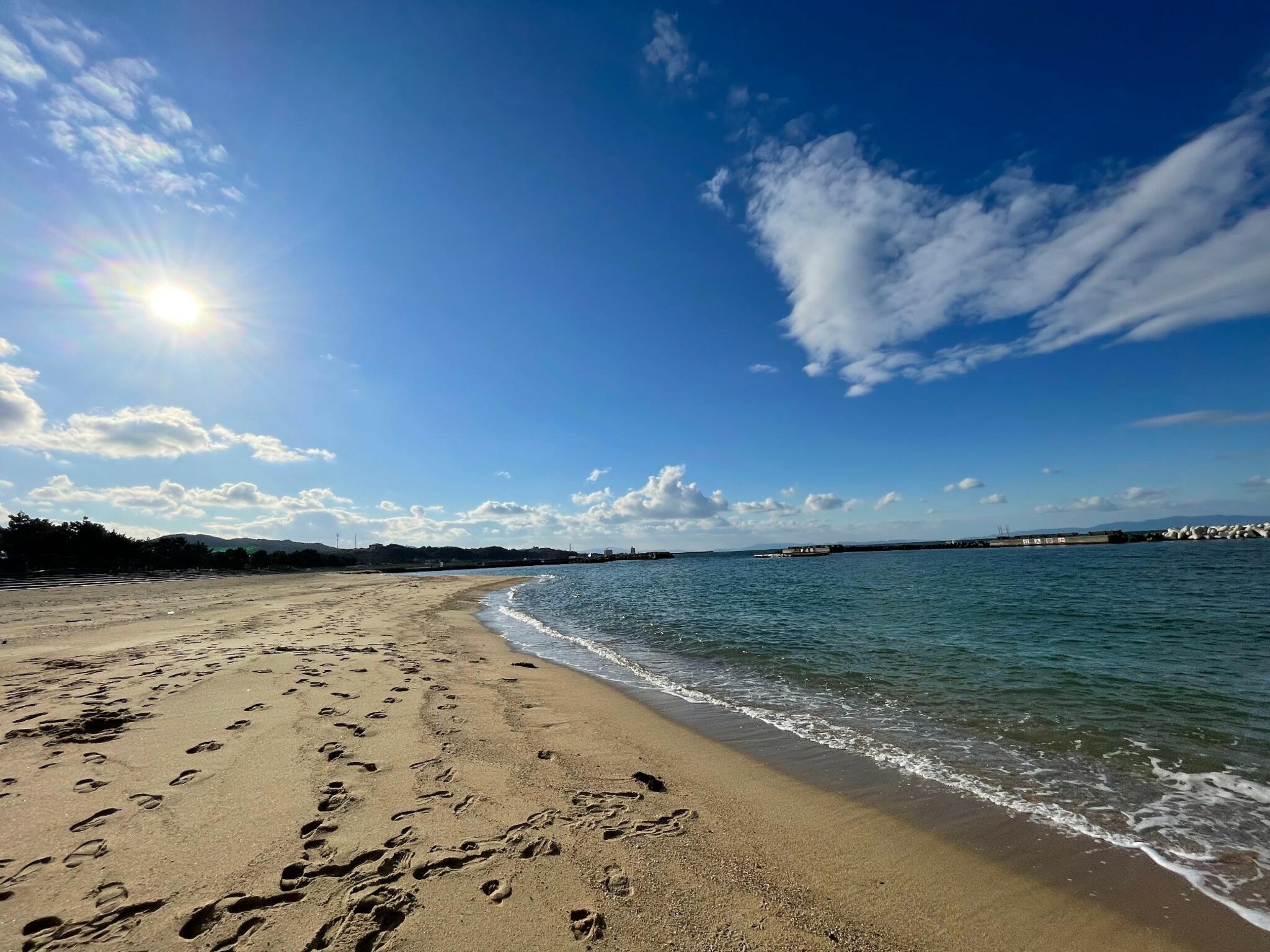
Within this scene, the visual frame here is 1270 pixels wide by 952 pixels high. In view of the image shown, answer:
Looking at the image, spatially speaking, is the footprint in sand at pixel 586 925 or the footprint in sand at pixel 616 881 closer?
the footprint in sand at pixel 586 925

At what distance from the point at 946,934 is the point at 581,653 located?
45.4 ft

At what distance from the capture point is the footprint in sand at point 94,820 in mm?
4633

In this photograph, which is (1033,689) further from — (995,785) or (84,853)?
(84,853)

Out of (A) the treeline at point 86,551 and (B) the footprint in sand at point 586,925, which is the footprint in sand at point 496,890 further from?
(A) the treeline at point 86,551

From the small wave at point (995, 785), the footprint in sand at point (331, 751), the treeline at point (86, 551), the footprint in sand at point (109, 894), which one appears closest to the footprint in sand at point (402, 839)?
the footprint in sand at point (109, 894)

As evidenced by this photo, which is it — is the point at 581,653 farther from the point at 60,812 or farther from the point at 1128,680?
the point at 1128,680

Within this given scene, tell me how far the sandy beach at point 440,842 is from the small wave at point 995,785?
1.25 metres

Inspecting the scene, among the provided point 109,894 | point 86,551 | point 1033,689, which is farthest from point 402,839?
point 86,551

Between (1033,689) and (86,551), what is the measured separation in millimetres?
103793

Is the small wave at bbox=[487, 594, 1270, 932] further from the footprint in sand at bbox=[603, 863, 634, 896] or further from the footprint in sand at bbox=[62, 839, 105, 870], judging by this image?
the footprint in sand at bbox=[62, 839, 105, 870]

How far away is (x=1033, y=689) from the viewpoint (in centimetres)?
1128

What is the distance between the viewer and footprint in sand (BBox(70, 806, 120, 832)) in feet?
15.2

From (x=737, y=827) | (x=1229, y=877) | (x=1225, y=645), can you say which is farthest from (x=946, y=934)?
(x=1225, y=645)

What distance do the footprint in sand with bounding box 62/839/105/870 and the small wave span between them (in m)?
8.80
